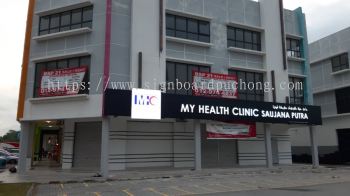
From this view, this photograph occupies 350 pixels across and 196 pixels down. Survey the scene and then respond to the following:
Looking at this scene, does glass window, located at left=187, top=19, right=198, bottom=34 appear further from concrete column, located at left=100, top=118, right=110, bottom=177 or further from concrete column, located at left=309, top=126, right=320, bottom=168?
concrete column, located at left=309, top=126, right=320, bottom=168

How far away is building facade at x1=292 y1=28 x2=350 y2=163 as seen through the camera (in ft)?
128

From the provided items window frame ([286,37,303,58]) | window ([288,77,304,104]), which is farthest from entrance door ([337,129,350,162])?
window frame ([286,37,303,58])

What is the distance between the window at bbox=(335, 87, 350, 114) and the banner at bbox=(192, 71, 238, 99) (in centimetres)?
1691

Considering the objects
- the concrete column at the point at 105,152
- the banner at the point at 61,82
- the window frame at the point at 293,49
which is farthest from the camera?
the window frame at the point at 293,49

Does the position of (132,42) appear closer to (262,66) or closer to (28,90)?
(28,90)

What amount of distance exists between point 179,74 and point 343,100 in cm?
2183

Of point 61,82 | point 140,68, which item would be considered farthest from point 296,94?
point 61,82

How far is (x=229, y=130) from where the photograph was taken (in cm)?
2806

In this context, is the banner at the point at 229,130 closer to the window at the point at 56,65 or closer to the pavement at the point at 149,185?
the pavement at the point at 149,185

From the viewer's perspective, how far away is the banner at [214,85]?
1083 inches

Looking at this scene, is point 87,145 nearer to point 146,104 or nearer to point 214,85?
point 146,104

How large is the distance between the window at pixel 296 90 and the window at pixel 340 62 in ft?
26.6

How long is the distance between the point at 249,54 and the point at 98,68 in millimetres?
13875

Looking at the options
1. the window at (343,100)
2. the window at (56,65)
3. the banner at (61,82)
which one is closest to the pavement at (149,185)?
the banner at (61,82)
